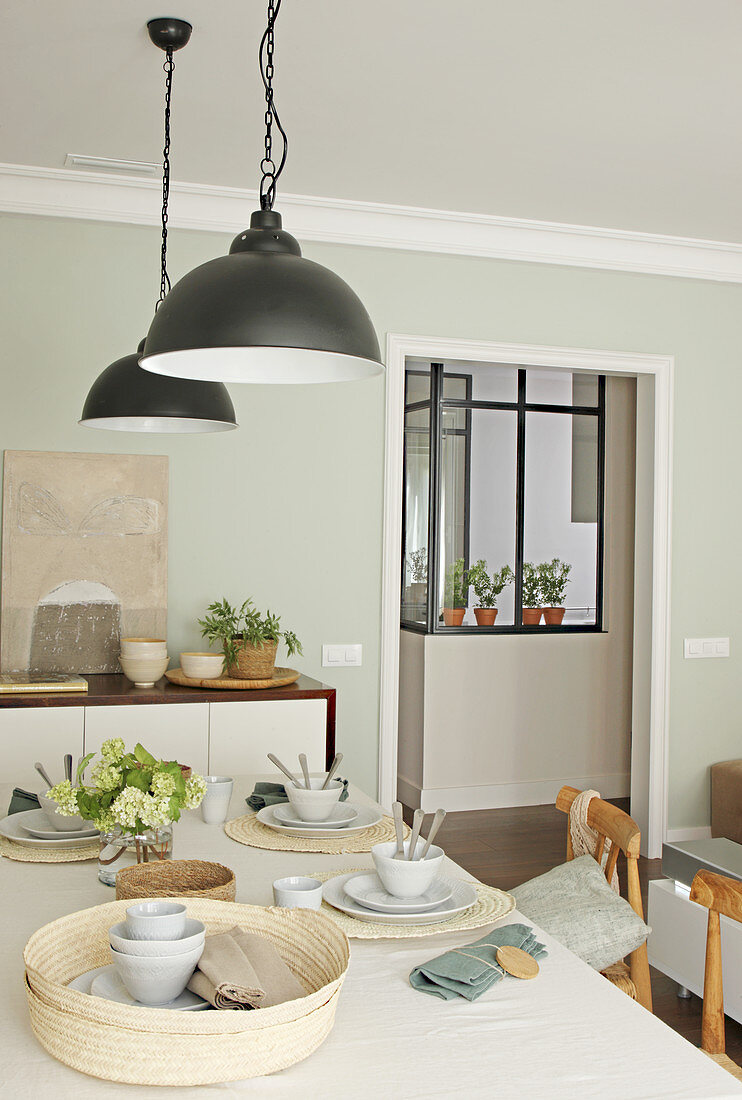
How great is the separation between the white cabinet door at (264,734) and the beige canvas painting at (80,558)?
1.87 ft

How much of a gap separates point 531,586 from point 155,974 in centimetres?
456

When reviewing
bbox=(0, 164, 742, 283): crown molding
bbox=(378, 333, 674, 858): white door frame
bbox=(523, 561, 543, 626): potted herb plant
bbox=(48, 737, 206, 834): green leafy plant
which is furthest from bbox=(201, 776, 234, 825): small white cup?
bbox=(523, 561, 543, 626): potted herb plant

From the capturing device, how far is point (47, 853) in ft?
6.41

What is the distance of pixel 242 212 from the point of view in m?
3.96

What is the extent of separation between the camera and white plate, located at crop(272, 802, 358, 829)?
2119 mm

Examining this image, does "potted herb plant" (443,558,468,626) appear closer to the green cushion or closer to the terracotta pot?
the terracotta pot

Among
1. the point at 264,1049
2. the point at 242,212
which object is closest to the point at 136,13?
the point at 242,212

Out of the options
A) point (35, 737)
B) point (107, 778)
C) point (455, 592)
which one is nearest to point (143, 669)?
point (35, 737)

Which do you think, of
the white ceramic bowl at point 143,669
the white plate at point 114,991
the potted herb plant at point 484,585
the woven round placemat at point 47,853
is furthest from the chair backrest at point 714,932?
the potted herb plant at point 484,585

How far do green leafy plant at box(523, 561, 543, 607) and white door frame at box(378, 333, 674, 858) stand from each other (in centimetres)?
112

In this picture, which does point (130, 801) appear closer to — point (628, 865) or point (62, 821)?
point (62, 821)

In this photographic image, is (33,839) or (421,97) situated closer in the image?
(33,839)

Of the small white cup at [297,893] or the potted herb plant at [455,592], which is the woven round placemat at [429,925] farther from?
the potted herb plant at [455,592]

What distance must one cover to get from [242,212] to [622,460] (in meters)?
2.61
